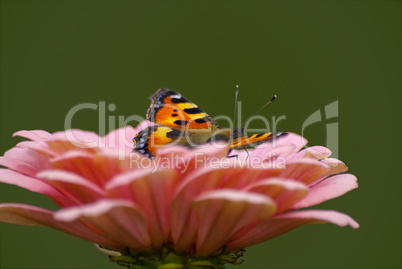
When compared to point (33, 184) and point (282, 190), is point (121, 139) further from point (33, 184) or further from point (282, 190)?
point (282, 190)

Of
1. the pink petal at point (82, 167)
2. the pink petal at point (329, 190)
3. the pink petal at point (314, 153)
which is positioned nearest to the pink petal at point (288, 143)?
the pink petal at point (314, 153)

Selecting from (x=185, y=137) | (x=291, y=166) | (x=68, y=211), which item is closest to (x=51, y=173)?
(x=68, y=211)

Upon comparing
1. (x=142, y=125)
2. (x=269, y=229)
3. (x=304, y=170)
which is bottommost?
(x=269, y=229)

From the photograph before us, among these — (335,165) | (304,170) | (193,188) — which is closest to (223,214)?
(193,188)

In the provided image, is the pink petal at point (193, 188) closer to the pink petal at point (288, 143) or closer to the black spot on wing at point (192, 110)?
the pink petal at point (288, 143)

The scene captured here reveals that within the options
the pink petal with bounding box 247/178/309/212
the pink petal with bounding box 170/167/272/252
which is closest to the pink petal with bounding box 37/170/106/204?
the pink petal with bounding box 170/167/272/252

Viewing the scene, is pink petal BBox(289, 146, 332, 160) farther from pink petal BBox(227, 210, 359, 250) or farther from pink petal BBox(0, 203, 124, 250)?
pink petal BBox(0, 203, 124, 250)
